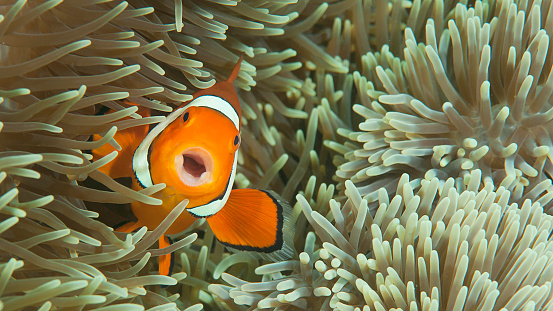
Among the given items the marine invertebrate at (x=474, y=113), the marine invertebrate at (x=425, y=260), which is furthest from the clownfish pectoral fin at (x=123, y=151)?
the marine invertebrate at (x=474, y=113)

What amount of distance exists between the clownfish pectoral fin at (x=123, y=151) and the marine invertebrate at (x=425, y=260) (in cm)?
30

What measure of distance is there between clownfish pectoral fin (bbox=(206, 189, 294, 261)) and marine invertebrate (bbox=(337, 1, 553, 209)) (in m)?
0.20

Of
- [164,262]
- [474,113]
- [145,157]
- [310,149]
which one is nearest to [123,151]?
[145,157]

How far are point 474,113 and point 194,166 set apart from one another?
2.11 feet

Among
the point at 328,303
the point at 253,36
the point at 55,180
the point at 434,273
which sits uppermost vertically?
the point at 253,36

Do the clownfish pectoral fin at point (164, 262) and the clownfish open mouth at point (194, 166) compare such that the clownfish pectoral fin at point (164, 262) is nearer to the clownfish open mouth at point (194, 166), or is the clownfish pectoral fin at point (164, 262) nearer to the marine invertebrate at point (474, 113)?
the clownfish open mouth at point (194, 166)

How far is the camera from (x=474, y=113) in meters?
1.06

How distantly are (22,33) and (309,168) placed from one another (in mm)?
759

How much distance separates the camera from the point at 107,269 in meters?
0.88

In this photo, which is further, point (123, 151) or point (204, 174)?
point (123, 151)

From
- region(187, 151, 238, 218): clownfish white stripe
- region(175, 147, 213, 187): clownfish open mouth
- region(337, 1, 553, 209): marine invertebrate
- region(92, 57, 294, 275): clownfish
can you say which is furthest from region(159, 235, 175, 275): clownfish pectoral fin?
region(337, 1, 553, 209): marine invertebrate

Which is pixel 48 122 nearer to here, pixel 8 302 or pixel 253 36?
pixel 8 302

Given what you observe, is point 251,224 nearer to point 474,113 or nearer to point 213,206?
point 213,206

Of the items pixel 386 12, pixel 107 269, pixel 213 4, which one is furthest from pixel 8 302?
pixel 386 12
